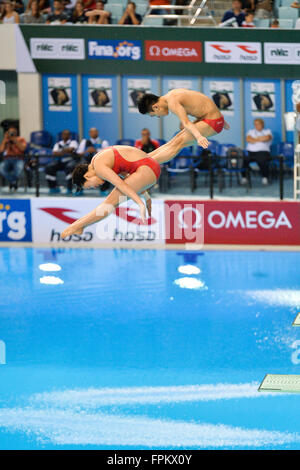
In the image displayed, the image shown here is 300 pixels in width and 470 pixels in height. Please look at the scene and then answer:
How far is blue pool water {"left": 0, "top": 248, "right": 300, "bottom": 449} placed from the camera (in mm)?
14875

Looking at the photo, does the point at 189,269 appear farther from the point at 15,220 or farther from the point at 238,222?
the point at 15,220

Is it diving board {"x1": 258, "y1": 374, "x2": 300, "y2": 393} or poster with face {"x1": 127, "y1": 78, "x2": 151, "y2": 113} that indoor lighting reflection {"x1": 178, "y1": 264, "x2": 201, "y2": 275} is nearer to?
poster with face {"x1": 127, "y1": 78, "x2": 151, "y2": 113}

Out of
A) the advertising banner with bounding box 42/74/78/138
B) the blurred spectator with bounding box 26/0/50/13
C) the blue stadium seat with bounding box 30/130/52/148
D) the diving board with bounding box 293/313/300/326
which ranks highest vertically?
the blurred spectator with bounding box 26/0/50/13

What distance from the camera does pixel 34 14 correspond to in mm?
17578

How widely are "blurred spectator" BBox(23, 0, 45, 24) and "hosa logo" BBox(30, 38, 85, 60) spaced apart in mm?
738

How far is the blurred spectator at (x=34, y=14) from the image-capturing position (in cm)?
1698

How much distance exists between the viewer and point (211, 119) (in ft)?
30.7

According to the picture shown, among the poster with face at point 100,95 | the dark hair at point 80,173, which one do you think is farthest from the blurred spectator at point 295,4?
the poster with face at point 100,95

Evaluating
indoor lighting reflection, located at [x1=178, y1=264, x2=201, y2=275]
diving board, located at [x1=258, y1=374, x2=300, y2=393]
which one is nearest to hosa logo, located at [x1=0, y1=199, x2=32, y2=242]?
indoor lighting reflection, located at [x1=178, y1=264, x2=201, y2=275]

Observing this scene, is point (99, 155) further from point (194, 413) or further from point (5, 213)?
point (5, 213)

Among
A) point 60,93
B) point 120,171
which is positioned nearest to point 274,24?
point 120,171

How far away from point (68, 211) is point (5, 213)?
7.52 ft

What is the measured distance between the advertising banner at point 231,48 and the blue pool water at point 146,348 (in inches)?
253

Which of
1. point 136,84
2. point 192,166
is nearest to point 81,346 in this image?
point 192,166
